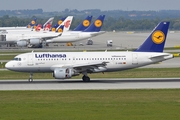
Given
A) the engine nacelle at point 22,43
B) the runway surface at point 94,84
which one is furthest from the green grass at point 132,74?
Result: the engine nacelle at point 22,43

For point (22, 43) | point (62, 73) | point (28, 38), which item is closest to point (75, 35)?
point (28, 38)

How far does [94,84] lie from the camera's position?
175ft

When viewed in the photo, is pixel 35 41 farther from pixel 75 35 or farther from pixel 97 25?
pixel 97 25

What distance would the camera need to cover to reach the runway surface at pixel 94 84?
165ft
